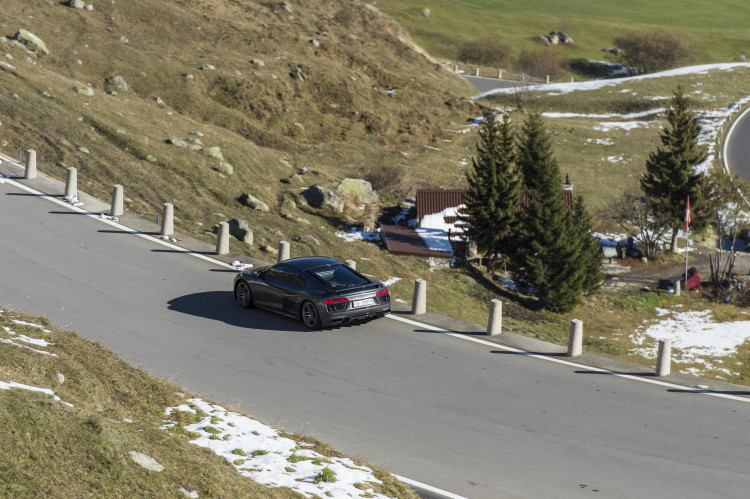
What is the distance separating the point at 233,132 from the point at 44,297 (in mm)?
27313

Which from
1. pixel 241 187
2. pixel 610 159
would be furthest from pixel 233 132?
pixel 610 159

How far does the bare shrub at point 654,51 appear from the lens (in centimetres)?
9075

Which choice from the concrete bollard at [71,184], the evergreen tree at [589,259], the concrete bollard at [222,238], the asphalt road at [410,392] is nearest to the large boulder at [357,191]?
the evergreen tree at [589,259]

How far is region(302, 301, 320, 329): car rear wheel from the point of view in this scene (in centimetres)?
1718

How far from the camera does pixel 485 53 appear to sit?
8906 cm

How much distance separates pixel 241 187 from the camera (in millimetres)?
35125

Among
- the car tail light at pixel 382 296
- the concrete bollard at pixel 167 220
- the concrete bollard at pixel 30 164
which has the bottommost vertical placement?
the car tail light at pixel 382 296

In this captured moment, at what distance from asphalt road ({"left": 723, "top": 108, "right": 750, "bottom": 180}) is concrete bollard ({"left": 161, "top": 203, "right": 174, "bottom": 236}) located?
39.5 metres

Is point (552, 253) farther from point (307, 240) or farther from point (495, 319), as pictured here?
point (495, 319)

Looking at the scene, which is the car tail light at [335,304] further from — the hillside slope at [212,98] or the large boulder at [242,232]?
the hillside slope at [212,98]

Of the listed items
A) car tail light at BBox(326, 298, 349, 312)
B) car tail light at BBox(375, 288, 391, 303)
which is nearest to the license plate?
car tail light at BBox(375, 288, 391, 303)

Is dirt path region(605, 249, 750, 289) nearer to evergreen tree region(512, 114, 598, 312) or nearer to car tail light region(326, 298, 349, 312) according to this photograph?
evergreen tree region(512, 114, 598, 312)

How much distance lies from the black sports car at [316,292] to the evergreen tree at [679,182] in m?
27.4

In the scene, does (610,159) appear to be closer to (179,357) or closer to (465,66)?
(465,66)
